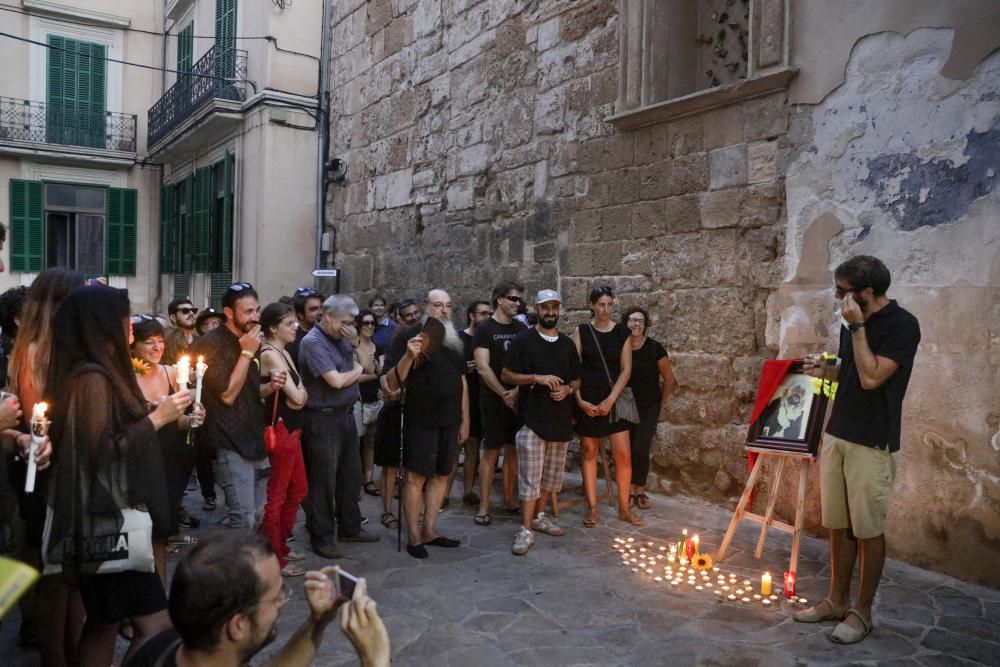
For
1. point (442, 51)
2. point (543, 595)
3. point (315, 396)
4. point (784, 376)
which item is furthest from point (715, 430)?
point (442, 51)

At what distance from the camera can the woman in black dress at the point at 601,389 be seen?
5.78 m

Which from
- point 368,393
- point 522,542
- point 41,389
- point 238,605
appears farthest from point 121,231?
point 238,605

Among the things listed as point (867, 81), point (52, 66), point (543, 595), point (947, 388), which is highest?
point (52, 66)

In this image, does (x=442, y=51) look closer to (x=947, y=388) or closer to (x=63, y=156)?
(x=947, y=388)

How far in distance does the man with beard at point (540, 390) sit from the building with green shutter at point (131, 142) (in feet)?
30.3

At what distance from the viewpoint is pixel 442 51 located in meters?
9.28

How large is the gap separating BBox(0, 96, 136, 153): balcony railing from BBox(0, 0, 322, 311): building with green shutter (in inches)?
0.9

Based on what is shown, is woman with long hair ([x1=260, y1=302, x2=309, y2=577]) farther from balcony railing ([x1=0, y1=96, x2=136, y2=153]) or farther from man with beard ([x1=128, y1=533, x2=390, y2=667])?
balcony railing ([x1=0, y1=96, x2=136, y2=153])

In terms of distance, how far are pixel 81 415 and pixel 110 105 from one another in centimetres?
1929

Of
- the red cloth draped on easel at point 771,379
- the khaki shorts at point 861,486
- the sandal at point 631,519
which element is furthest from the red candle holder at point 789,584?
the sandal at point 631,519

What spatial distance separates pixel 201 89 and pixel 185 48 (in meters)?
2.78

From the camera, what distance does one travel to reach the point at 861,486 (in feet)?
12.2

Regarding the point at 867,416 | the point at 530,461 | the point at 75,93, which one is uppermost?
the point at 75,93

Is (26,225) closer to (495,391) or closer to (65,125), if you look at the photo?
(65,125)
